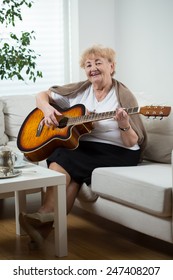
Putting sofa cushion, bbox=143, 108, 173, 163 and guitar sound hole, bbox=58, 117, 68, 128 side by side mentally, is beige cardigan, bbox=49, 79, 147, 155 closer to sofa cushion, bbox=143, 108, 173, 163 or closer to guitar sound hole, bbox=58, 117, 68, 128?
sofa cushion, bbox=143, 108, 173, 163

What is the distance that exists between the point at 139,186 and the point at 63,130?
26.1 inches

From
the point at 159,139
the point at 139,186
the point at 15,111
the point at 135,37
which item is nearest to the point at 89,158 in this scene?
the point at 159,139

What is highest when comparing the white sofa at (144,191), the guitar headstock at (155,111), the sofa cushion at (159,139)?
the guitar headstock at (155,111)

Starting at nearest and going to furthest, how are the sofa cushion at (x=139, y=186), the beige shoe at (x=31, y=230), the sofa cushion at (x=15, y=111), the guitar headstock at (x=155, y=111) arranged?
the sofa cushion at (x=139, y=186), the beige shoe at (x=31, y=230), the guitar headstock at (x=155, y=111), the sofa cushion at (x=15, y=111)

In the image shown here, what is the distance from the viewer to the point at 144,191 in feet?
10.2

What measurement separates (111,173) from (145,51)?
2368 mm

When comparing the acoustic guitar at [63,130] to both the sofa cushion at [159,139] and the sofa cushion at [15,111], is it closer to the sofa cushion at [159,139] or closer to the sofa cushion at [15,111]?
the sofa cushion at [159,139]

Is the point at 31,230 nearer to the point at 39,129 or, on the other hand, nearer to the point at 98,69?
the point at 39,129

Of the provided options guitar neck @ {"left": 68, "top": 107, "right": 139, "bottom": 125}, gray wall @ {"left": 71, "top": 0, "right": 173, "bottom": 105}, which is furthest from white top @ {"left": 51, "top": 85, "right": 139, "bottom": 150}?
gray wall @ {"left": 71, "top": 0, "right": 173, "bottom": 105}

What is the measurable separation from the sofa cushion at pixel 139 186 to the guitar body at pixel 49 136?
0.88 feet

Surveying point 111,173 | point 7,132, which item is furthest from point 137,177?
point 7,132

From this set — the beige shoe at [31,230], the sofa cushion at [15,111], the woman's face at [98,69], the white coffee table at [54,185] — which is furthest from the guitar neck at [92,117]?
the sofa cushion at [15,111]

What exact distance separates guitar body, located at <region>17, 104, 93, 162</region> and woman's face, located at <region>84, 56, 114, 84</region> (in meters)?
0.21

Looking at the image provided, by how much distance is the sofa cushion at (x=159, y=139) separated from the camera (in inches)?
146
